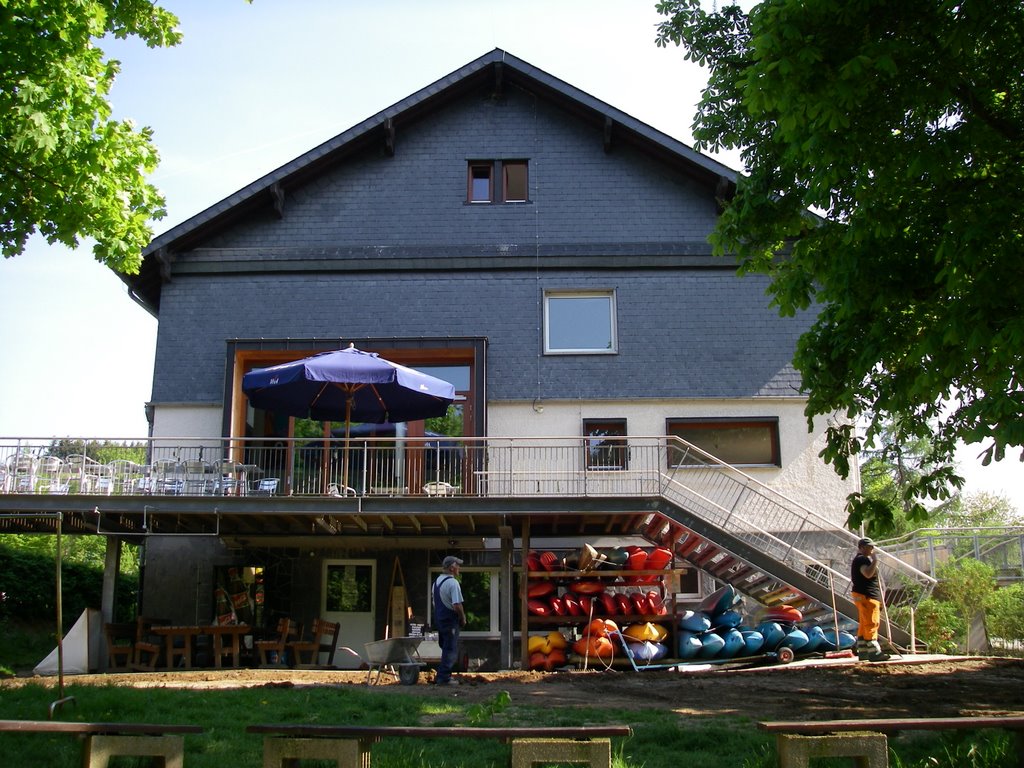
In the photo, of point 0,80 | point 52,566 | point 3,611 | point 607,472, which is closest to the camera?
point 0,80

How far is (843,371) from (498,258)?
1067 cm

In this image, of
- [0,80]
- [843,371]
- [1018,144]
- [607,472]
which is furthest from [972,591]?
[0,80]

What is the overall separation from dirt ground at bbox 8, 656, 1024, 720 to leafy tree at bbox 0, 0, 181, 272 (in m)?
5.06

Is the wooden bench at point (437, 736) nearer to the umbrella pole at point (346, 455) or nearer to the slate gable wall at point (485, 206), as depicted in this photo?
the umbrella pole at point (346, 455)

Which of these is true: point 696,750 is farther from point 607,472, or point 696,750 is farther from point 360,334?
point 360,334

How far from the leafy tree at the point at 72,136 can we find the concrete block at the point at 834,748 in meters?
8.60

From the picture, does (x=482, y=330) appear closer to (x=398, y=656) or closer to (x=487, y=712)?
(x=398, y=656)

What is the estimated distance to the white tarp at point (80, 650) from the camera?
16312 millimetres

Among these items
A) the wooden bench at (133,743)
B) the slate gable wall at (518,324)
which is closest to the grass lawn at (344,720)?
the wooden bench at (133,743)

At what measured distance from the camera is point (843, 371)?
11.1 m

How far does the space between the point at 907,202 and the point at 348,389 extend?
985 centimetres

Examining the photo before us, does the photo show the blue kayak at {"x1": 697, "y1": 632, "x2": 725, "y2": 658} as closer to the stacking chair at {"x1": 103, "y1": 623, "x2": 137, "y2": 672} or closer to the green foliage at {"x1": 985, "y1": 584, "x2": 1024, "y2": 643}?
the green foliage at {"x1": 985, "y1": 584, "x2": 1024, "y2": 643}

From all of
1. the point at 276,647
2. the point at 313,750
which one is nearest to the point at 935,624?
the point at 276,647

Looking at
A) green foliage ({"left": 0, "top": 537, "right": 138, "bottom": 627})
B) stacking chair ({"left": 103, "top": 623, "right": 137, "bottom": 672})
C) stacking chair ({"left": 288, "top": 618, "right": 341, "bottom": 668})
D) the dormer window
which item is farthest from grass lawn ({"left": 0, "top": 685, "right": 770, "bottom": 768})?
green foliage ({"left": 0, "top": 537, "right": 138, "bottom": 627})
